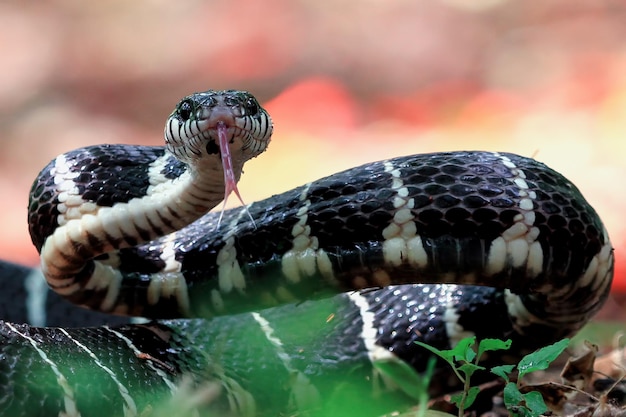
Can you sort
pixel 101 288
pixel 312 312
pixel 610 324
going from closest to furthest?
pixel 101 288 → pixel 312 312 → pixel 610 324

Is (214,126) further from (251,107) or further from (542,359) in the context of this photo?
(542,359)

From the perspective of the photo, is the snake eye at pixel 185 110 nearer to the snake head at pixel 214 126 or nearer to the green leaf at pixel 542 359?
the snake head at pixel 214 126

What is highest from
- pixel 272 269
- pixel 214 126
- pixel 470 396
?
pixel 214 126

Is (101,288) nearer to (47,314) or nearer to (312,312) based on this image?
(312,312)

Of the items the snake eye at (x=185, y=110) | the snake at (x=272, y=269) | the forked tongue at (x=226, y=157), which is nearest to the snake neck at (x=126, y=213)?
the snake at (x=272, y=269)

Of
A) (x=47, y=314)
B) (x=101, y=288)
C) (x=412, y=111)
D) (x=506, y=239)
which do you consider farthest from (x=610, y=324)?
(x=412, y=111)

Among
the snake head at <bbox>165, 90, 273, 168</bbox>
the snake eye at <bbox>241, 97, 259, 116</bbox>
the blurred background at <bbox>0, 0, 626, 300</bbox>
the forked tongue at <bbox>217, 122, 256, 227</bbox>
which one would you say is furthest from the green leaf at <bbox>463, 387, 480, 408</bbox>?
the blurred background at <bbox>0, 0, 626, 300</bbox>

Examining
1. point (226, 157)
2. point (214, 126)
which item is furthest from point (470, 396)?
point (214, 126)
